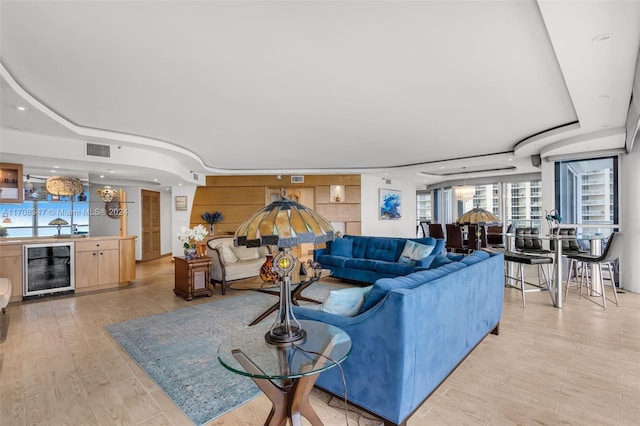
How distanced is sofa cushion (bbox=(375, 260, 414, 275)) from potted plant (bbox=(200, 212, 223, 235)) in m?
4.90

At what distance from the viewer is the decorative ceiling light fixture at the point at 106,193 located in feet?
22.8

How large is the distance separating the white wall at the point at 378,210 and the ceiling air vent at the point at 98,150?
5.83 meters

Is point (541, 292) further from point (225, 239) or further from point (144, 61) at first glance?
point (144, 61)

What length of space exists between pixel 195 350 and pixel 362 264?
10.4 ft

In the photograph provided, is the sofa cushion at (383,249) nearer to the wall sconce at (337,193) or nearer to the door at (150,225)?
the wall sconce at (337,193)

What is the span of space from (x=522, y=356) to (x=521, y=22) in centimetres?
261

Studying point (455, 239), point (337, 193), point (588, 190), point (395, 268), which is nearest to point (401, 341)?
point (395, 268)

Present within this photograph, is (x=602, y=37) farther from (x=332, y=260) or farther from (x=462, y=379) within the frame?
(x=332, y=260)

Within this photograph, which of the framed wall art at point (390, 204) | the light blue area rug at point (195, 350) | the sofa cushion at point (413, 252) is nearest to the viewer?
the light blue area rug at point (195, 350)

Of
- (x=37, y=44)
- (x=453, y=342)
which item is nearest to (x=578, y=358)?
(x=453, y=342)

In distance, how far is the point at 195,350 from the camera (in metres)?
2.88

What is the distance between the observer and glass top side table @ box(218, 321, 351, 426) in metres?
1.35

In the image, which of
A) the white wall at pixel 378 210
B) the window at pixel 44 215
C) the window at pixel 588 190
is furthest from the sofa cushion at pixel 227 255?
the window at pixel 588 190

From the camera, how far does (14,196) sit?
480 centimetres
